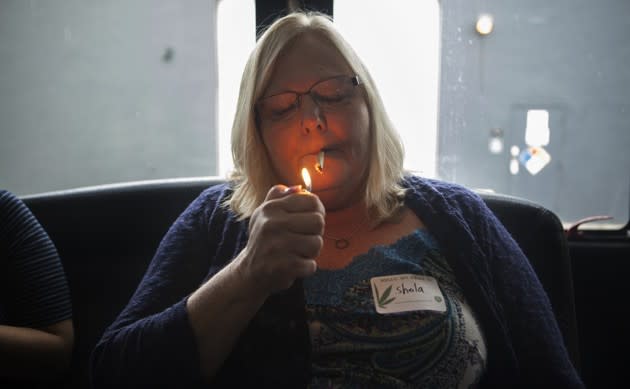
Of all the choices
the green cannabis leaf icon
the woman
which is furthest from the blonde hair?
the green cannabis leaf icon

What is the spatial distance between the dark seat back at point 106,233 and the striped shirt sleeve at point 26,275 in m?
0.23

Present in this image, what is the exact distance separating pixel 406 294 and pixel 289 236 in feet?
1.23

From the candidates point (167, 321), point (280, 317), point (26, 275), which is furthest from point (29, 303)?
point (280, 317)

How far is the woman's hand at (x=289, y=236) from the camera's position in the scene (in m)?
0.77

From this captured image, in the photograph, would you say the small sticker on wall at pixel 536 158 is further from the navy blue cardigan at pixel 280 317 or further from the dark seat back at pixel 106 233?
the navy blue cardigan at pixel 280 317

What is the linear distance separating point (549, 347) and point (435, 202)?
1.36 ft

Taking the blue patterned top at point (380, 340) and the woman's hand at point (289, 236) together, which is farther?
the blue patterned top at point (380, 340)

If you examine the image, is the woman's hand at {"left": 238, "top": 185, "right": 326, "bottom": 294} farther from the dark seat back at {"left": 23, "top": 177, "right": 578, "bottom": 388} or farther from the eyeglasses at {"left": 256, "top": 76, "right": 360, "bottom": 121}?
the dark seat back at {"left": 23, "top": 177, "right": 578, "bottom": 388}

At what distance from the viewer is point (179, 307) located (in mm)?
960

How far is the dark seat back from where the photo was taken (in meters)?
1.52

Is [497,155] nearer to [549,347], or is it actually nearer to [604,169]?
[604,169]

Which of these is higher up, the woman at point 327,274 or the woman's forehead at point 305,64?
the woman's forehead at point 305,64

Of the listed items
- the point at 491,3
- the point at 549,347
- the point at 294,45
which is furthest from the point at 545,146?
the point at 294,45

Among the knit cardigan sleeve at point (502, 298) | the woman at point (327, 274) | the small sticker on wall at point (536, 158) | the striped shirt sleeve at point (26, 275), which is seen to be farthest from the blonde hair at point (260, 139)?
the small sticker on wall at point (536, 158)
